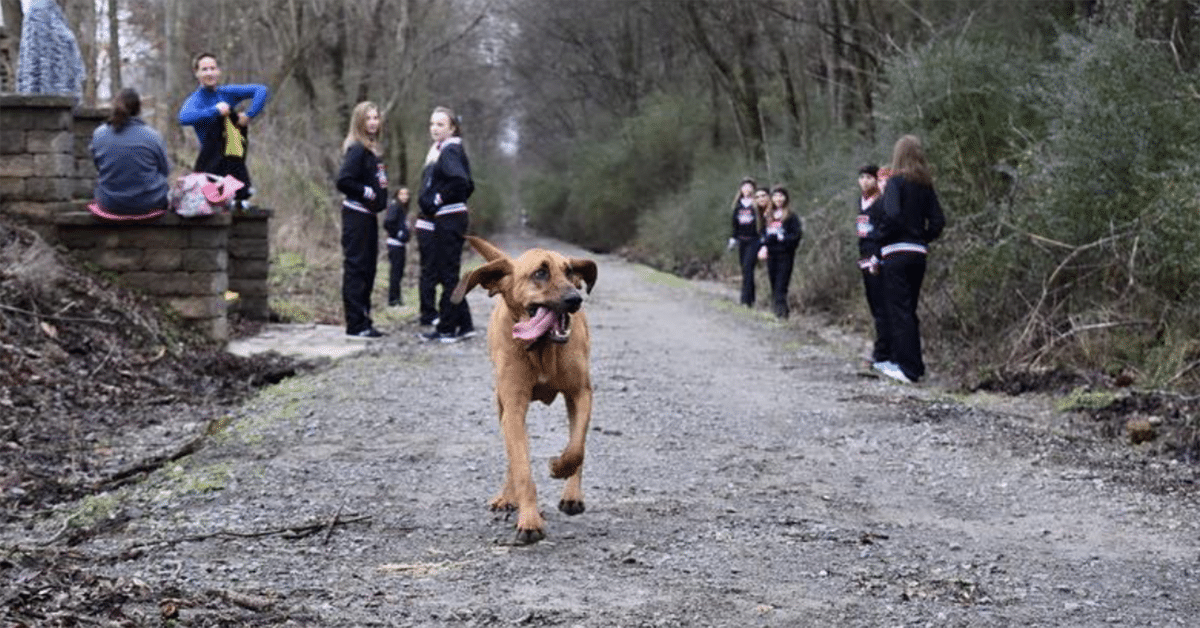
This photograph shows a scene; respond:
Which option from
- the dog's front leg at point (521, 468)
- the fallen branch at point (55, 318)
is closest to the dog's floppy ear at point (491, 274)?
the dog's front leg at point (521, 468)

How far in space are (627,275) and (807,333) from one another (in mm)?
16756

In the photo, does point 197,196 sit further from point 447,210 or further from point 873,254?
point 873,254

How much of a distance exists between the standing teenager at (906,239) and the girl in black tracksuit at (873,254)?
3.10 feet

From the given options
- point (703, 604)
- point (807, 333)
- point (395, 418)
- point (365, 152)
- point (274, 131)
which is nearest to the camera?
point (703, 604)

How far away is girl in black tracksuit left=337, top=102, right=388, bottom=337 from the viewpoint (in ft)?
48.5

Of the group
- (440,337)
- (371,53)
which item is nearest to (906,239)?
(440,337)

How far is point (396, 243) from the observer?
21.6 m

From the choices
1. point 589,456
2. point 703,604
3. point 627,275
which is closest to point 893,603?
point 703,604

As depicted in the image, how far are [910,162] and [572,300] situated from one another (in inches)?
299

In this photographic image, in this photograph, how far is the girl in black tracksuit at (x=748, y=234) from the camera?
24.1 metres

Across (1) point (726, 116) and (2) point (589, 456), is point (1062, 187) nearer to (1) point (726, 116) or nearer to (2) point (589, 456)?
(2) point (589, 456)

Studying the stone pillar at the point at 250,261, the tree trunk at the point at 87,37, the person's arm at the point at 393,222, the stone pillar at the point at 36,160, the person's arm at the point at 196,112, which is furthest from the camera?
the person's arm at the point at 393,222

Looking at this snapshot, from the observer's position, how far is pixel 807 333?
18.8 metres

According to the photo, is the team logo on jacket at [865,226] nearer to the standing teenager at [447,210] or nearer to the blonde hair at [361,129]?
the standing teenager at [447,210]
